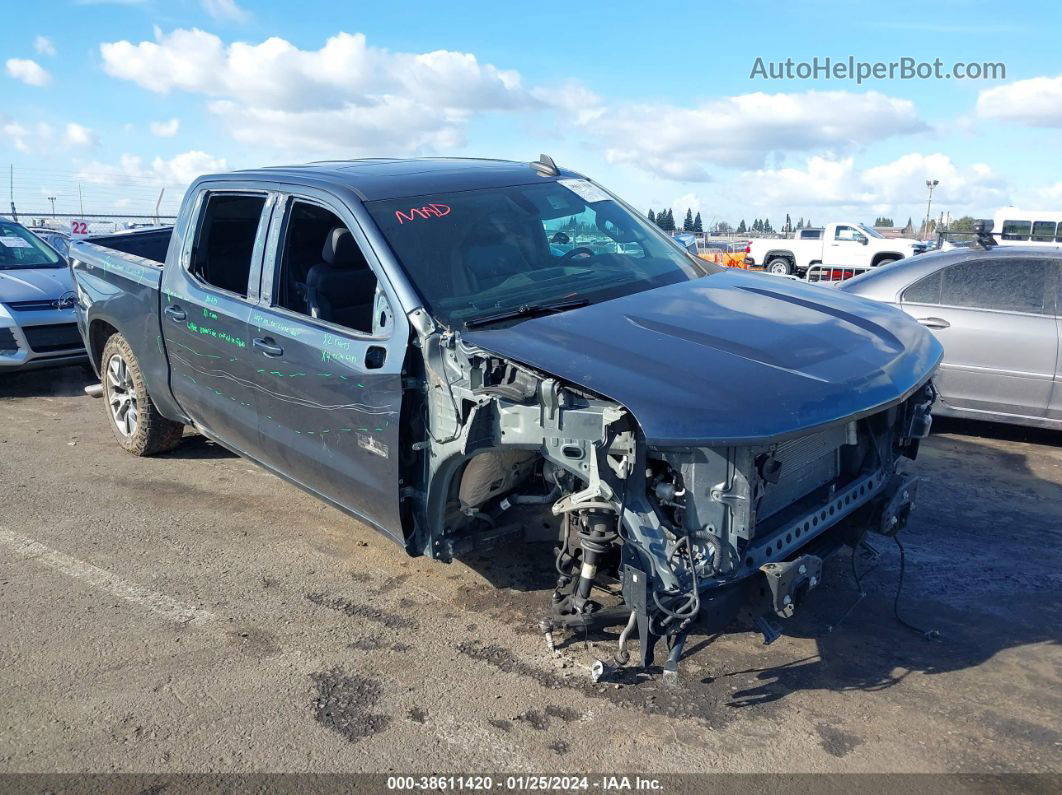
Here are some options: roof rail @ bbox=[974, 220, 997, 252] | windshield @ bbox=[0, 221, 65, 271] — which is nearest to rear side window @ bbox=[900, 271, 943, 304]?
roof rail @ bbox=[974, 220, 997, 252]

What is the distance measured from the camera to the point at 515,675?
3.47 metres

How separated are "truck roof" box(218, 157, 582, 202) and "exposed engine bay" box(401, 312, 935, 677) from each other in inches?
40.1

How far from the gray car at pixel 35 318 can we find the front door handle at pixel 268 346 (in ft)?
14.6

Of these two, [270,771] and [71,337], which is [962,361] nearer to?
[270,771]

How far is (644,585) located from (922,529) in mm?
2703

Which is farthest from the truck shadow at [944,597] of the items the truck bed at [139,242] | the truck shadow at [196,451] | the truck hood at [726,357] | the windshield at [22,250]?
the windshield at [22,250]

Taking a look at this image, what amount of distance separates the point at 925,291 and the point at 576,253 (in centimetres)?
387

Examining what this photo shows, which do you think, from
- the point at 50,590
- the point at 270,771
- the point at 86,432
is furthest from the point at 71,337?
the point at 270,771

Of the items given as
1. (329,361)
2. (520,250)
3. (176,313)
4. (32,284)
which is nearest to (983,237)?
(520,250)

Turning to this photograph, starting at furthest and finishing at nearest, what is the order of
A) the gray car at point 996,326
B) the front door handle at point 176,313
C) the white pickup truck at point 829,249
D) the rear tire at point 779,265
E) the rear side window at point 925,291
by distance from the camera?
the rear tire at point 779,265 → the white pickup truck at point 829,249 → the rear side window at point 925,291 → the gray car at point 996,326 → the front door handle at point 176,313

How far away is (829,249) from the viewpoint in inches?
1019

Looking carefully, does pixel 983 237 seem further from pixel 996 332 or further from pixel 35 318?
pixel 35 318

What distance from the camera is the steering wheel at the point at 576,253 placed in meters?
4.20

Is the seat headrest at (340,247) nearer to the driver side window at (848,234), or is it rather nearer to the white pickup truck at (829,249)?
the white pickup truck at (829,249)
